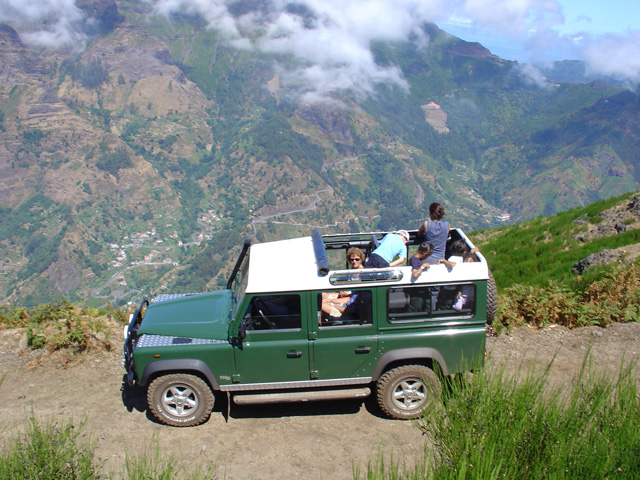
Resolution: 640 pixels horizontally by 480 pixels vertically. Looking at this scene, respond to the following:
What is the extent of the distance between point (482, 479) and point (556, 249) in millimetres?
15687

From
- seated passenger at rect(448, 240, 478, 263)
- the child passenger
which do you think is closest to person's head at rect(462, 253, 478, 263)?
seated passenger at rect(448, 240, 478, 263)

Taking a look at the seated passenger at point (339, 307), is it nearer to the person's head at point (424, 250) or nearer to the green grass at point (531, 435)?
the person's head at point (424, 250)

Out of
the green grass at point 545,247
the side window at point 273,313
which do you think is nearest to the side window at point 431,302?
the side window at point 273,313

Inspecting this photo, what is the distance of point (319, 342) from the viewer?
20.0ft

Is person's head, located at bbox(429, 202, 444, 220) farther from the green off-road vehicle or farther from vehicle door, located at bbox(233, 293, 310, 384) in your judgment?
vehicle door, located at bbox(233, 293, 310, 384)

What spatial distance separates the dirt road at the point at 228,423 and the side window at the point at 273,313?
1296 mm

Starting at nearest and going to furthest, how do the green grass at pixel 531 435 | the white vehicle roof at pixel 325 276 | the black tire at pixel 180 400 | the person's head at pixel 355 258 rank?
1. the green grass at pixel 531 435
2. the white vehicle roof at pixel 325 276
3. the black tire at pixel 180 400
4. the person's head at pixel 355 258

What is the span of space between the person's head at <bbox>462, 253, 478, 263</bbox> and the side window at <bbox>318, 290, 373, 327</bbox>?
5.25 ft

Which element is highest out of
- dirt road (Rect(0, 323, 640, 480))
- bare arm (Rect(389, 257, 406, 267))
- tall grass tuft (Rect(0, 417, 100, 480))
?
bare arm (Rect(389, 257, 406, 267))

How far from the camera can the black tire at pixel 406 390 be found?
6.20 metres

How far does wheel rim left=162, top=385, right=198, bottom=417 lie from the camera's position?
6.12 metres

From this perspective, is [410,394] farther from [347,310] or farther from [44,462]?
[44,462]

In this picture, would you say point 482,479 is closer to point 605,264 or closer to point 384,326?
point 384,326

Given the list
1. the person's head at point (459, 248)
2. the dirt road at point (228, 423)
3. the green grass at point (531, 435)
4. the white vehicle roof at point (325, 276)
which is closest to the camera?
the green grass at point (531, 435)
